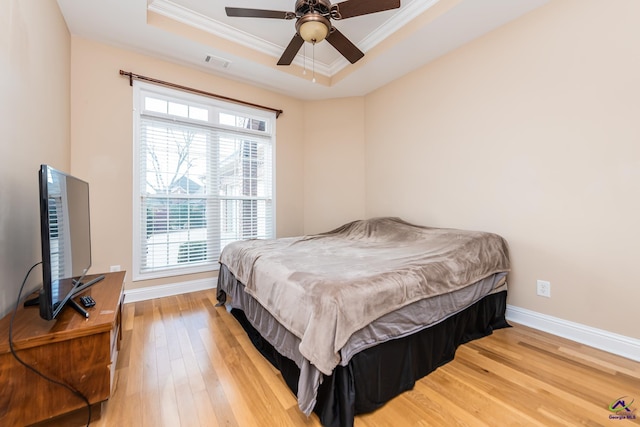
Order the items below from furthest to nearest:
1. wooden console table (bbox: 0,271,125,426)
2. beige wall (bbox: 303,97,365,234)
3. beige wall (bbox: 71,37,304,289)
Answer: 1. beige wall (bbox: 303,97,365,234)
2. beige wall (bbox: 71,37,304,289)
3. wooden console table (bbox: 0,271,125,426)

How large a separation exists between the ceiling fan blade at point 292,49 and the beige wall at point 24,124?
1694 mm

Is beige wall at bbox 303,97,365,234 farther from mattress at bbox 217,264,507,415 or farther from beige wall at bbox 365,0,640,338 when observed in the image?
mattress at bbox 217,264,507,415

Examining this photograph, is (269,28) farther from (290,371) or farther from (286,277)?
(290,371)

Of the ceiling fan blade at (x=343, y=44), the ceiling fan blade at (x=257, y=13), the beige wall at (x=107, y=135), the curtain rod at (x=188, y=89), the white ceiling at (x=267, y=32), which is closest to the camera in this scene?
the ceiling fan blade at (x=257, y=13)

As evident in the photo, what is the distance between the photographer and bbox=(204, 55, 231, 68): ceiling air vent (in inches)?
115

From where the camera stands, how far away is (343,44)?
7.30 feet

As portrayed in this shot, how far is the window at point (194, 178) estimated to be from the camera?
115 inches

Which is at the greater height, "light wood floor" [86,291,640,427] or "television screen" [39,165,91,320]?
"television screen" [39,165,91,320]

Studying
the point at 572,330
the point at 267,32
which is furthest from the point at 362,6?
the point at 572,330

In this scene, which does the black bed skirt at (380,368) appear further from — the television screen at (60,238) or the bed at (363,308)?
the television screen at (60,238)

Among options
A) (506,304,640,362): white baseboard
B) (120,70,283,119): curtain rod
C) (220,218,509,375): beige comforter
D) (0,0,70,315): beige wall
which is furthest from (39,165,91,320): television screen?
(506,304,640,362): white baseboard

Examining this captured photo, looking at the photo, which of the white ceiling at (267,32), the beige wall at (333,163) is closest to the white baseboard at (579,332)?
the beige wall at (333,163)

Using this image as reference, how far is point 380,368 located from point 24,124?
254 centimetres

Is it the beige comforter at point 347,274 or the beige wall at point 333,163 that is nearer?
the beige comforter at point 347,274
